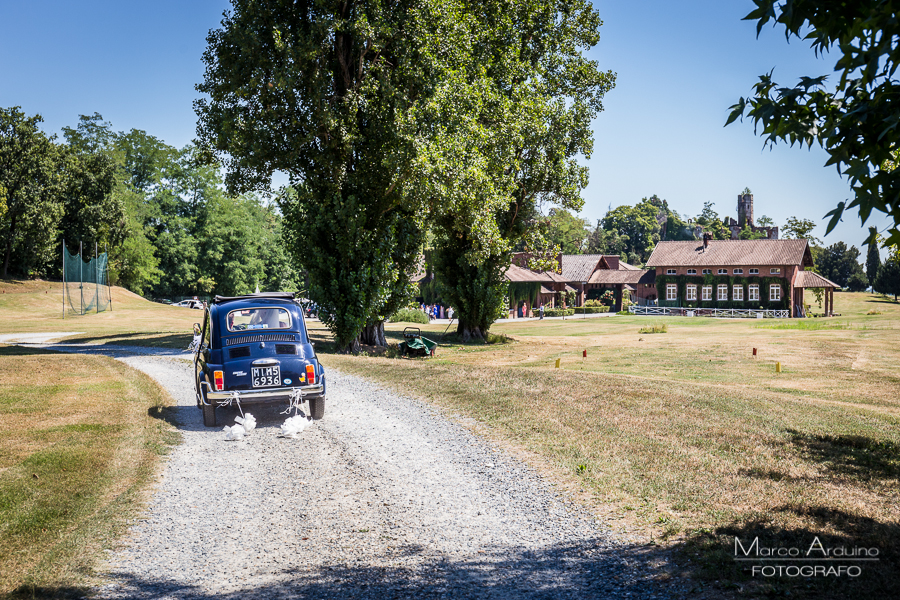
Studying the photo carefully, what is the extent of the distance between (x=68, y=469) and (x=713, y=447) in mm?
8950

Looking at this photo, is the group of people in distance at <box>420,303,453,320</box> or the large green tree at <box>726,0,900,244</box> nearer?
the large green tree at <box>726,0,900,244</box>

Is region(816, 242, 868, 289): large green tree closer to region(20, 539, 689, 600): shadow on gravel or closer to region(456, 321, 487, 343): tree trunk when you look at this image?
region(456, 321, 487, 343): tree trunk

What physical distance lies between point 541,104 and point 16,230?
57.2 metres

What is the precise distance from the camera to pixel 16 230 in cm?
6303

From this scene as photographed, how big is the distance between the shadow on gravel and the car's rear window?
6.48m

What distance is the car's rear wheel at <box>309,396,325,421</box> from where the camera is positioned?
1144 cm

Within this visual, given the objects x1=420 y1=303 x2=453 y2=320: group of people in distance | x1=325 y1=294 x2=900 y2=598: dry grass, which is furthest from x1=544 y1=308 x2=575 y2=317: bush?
x1=325 y1=294 x2=900 y2=598: dry grass

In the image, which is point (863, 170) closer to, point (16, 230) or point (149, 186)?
point (16, 230)

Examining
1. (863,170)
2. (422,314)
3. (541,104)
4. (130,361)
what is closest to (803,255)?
(422,314)

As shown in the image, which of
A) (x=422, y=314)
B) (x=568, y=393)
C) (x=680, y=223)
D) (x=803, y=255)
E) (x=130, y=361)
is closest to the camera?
(x=568, y=393)

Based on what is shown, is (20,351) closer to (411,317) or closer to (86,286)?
(86,286)

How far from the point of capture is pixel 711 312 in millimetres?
73062

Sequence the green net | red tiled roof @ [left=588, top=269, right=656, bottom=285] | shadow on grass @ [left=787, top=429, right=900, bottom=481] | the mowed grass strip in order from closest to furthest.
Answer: the mowed grass strip < shadow on grass @ [left=787, top=429, right=900, bottom=481] < the green net < red tiled roof @ [left=588, top=269, right=656, bottom=285]

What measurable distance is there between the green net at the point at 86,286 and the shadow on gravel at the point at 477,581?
53.0 meters
